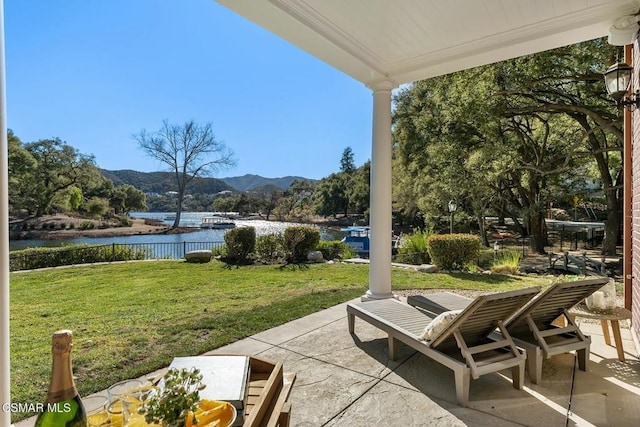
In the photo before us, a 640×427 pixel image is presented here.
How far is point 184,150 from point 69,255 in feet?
34.0

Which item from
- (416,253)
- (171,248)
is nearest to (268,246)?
(171,248)

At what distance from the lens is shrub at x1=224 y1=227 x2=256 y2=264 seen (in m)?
10.3

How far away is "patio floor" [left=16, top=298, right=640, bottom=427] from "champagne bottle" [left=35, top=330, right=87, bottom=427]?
5.06 ft

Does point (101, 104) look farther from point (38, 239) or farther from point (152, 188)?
point (38, 239)

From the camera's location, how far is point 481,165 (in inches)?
450

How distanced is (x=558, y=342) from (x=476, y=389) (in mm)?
845

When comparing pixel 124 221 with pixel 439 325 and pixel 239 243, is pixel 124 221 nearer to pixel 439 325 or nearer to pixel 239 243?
pixel 239 243

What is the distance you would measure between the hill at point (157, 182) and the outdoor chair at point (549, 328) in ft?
58.7

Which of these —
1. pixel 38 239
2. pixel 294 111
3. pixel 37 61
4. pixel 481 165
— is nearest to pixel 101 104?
pixel 37 61

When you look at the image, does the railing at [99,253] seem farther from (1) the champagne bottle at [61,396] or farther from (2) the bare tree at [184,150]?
(1) the champagne bottle at [61,396]

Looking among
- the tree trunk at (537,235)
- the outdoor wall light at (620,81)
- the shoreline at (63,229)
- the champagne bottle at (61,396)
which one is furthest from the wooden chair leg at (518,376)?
the shoreline at (63,229)

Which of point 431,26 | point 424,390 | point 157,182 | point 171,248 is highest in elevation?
point 431,26

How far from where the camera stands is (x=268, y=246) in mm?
10688

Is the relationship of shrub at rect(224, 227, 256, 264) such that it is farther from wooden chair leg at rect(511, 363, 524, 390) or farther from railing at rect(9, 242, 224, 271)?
wooden chair leg at rect(511, 363, 524, 390)
